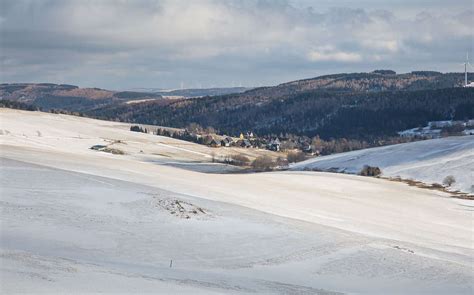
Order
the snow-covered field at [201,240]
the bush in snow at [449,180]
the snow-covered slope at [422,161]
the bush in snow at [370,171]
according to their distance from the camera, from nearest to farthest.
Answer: the snow-covered field at [201,240] → the bush in snow at [449,180] → the snow-covered slope at [422,161] → the bush in snow at [370,171]

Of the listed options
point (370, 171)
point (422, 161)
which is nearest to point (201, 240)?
point (370, 171)

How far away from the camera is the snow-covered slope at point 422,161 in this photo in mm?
91000

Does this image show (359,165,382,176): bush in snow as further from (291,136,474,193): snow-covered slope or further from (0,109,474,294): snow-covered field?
(0,109,474,294): snow-covered field

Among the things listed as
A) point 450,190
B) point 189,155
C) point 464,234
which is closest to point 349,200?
point 464,234

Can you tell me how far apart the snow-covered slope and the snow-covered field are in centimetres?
3426

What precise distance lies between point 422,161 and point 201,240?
254 ft

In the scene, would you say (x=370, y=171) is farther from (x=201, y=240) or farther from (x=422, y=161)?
(x=201, y=240)

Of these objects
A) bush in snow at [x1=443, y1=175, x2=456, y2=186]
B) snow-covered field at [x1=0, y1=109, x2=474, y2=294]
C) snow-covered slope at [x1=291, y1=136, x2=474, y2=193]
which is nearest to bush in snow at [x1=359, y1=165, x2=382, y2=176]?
snow-covered slope at [x1=291, y1=136, x2=474, y2=193]

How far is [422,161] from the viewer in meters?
105

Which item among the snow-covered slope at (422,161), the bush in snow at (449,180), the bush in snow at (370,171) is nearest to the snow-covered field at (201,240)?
the bush in snow at (449,180)

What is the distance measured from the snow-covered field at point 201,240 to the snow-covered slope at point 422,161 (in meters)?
34.3

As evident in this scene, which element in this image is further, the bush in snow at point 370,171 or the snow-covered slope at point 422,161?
the bush in snow at point 370,171

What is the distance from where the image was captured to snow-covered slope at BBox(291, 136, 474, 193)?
91000mm

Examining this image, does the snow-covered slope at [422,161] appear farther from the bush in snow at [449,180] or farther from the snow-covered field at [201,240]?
the snow-covered field at [201,240]
